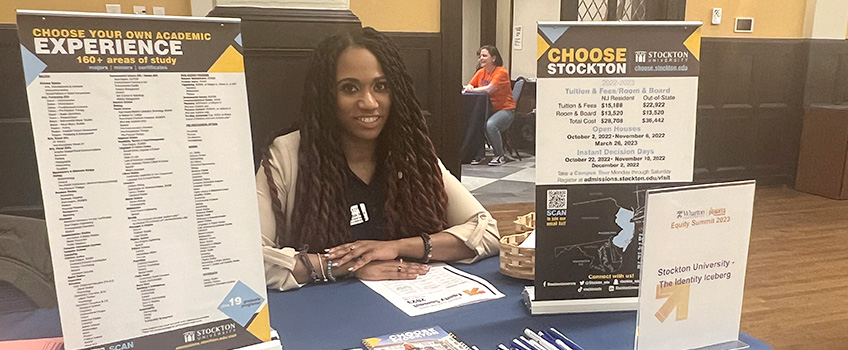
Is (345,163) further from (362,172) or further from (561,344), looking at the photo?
(561,344)

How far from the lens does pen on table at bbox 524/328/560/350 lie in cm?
90

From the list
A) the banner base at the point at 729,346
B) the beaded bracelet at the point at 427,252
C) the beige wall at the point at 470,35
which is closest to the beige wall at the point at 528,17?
the beige wall at the point at 470,35

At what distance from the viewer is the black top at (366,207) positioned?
159cm

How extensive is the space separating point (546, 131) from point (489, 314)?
0.35 metres

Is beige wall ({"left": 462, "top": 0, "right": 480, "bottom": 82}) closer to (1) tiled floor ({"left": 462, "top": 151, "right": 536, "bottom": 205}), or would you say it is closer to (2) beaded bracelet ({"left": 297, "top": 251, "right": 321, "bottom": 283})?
(1) tiled floor ({"left": 462, "top": 151, "right": 536, "bottom": 205})

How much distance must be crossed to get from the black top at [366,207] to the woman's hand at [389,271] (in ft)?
0.92

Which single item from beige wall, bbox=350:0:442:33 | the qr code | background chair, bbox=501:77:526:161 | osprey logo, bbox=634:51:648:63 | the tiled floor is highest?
beige wall, bbox=350:0:442:33

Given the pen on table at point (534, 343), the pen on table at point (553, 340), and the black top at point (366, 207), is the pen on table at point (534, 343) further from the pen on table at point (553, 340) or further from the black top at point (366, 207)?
the black top at point (366, 207)

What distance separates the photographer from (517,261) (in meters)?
1.23

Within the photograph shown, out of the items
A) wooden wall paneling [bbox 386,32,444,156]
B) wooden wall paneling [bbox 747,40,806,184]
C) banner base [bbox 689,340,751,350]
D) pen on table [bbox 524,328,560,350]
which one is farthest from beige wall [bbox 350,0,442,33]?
banner base [bbox 689,340,751,350]

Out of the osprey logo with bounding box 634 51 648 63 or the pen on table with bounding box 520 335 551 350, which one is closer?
the pen on table with bounding box 520 335 551 350

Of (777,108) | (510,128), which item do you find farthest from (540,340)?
(510,128)

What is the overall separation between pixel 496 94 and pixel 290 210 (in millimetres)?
A: 4831

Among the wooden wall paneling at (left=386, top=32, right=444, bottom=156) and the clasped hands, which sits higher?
the wooden wall paneling at (left=386, top=32, right=444, bottom=156)
